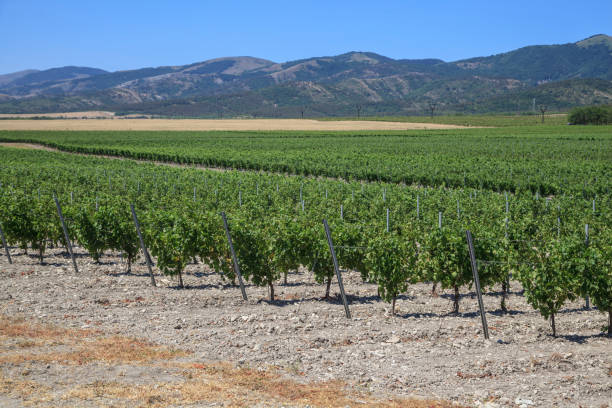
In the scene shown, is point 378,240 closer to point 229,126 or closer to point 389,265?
point 389,265

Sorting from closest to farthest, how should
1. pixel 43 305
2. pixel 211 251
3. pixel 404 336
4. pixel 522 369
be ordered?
pixel 522 369
pixel 404 336
pixel 43 305
pixel 211 251

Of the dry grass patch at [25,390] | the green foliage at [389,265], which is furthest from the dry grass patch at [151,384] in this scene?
the green foliage at [389,265]

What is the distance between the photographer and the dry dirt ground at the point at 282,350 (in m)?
8.37

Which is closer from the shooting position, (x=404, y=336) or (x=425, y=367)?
(x=425, y=367)

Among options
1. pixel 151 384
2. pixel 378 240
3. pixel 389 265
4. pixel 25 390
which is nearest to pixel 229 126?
pixel 378 240

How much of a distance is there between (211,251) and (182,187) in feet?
55.3

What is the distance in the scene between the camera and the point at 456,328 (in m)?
11.2

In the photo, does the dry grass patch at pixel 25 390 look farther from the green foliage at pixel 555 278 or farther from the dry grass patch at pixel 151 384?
the green foliage at pixel 555 278

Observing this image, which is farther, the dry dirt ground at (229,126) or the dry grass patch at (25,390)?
the dry dirt ground at (229,126)

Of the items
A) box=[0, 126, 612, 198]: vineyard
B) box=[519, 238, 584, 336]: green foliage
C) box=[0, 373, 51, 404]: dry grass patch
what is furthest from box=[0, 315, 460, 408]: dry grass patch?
box=[0, 126, 612, 198]: vineyard

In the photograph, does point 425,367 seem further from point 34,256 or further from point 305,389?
point 34,256

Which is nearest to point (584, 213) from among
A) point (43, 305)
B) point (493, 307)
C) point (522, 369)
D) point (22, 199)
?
point (493, 307)

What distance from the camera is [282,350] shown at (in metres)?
10.1

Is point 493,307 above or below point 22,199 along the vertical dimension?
below
